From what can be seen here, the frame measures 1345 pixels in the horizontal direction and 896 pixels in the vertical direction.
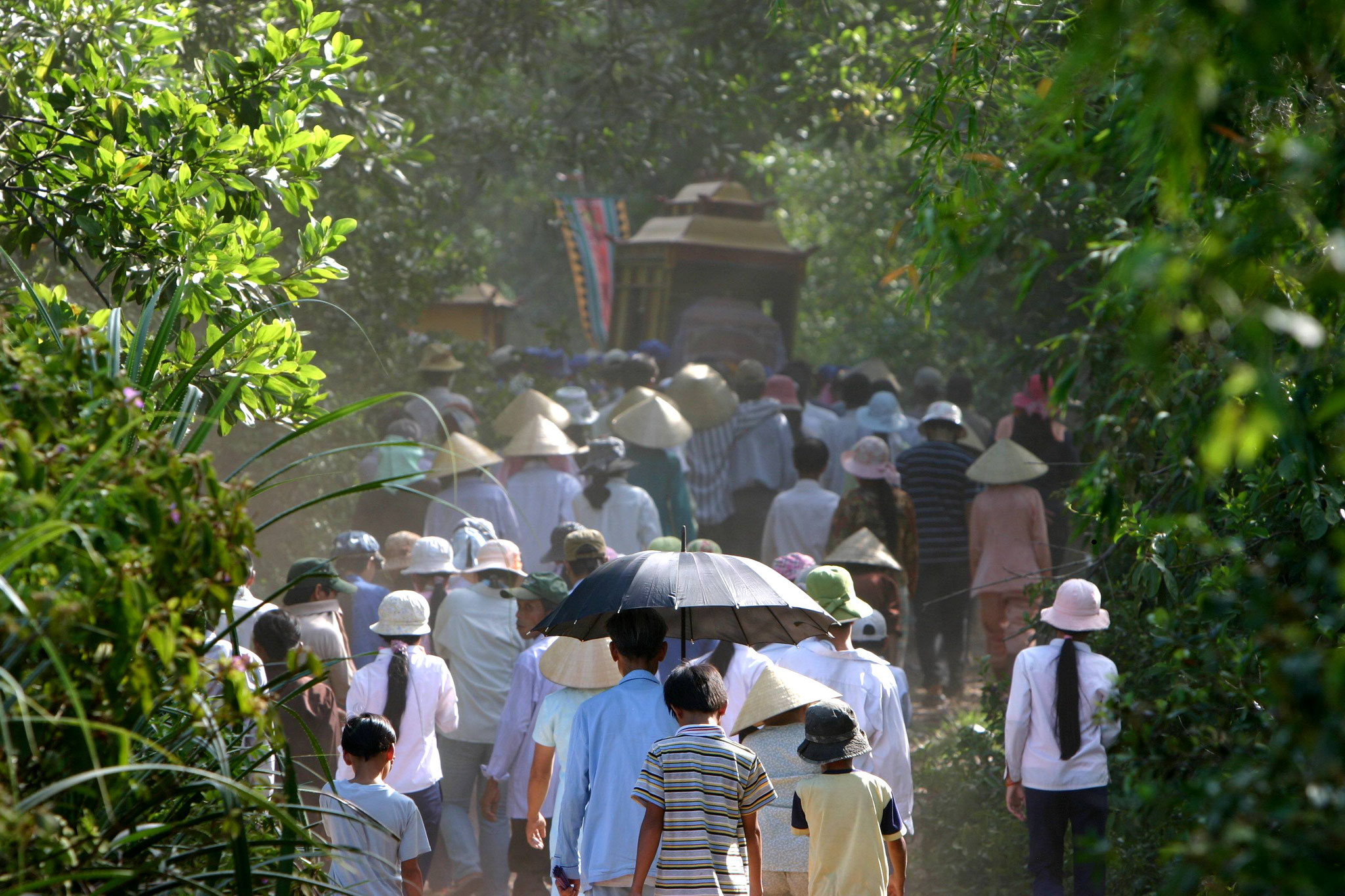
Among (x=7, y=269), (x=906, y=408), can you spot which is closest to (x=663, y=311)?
(x=906, y=408)

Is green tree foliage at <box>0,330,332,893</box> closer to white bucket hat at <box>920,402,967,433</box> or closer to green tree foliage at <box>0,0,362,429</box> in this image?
green tree foliage at <box>0,0,362,429</box>

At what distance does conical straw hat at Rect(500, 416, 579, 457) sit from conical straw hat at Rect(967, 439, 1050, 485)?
283 cm

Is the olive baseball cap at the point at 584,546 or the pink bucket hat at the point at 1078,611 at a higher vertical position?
the olive baseball cap at the point at 584,546

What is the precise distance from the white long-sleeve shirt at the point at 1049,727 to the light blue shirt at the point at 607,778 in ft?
6.70

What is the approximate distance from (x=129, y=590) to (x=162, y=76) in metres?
4.65

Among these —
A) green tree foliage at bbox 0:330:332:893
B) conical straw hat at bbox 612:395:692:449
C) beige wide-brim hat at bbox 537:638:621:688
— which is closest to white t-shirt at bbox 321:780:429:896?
beige wide-brim hat at bbox 537:638:621:688

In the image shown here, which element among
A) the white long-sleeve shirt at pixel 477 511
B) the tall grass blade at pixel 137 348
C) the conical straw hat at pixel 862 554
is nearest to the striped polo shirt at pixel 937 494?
the conical straw hat at pixel 862 554

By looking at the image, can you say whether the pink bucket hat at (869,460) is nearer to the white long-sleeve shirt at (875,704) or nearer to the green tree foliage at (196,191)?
the white long-sleeve shirt at (875,704)

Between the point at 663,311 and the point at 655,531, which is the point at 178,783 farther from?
the point at 663,311

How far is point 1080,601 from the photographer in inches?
Result: 210

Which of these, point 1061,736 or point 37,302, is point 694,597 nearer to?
point 1061,736

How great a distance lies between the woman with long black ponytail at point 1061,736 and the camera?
534 centimetres

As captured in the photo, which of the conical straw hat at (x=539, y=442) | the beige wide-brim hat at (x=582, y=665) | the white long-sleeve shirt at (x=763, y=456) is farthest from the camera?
the white long-sleeve shirt at (x=763, y=456)

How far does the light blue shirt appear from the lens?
404cm
